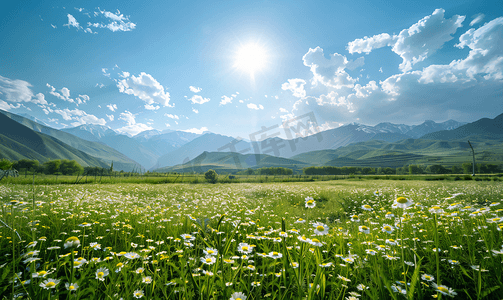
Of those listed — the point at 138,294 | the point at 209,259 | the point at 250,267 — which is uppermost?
the point at 209,259

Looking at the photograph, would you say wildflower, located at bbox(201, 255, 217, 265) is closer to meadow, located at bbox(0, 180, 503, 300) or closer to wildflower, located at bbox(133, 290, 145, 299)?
meadow, located at bbox(0, 180, 503, 300)

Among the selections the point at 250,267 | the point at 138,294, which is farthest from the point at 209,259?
the point at 138,294

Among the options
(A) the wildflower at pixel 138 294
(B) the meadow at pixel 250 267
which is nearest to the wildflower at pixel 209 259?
(B) the meadow at pixel 250 267

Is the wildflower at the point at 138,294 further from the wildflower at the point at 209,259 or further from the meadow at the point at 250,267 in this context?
the wildflower at the point at 209,259

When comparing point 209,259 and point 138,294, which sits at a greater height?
point 209,259

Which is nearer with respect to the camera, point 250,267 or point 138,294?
point 138,294

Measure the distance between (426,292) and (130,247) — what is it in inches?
174

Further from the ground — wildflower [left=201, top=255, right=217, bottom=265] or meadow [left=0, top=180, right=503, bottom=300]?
wildflower [left=201, top=255, right=217, bottom=265]

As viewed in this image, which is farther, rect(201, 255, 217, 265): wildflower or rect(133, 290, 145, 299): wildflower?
rect(201, 255, 217, 265): wildflower

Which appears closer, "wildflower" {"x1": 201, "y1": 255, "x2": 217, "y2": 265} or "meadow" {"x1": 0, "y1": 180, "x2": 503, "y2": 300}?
"meadow" {"x1": 0, "y1": 180, "x2": 503, "y2": 300}

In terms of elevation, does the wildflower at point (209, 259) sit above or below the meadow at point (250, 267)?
above

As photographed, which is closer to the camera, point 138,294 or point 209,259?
point 138,294

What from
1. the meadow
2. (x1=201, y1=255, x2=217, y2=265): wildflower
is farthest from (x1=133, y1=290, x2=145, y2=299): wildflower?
(x1=201, y1=255, x2=217, y2=265): wildflower

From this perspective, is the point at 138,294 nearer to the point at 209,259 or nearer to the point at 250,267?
the point at 209,259
